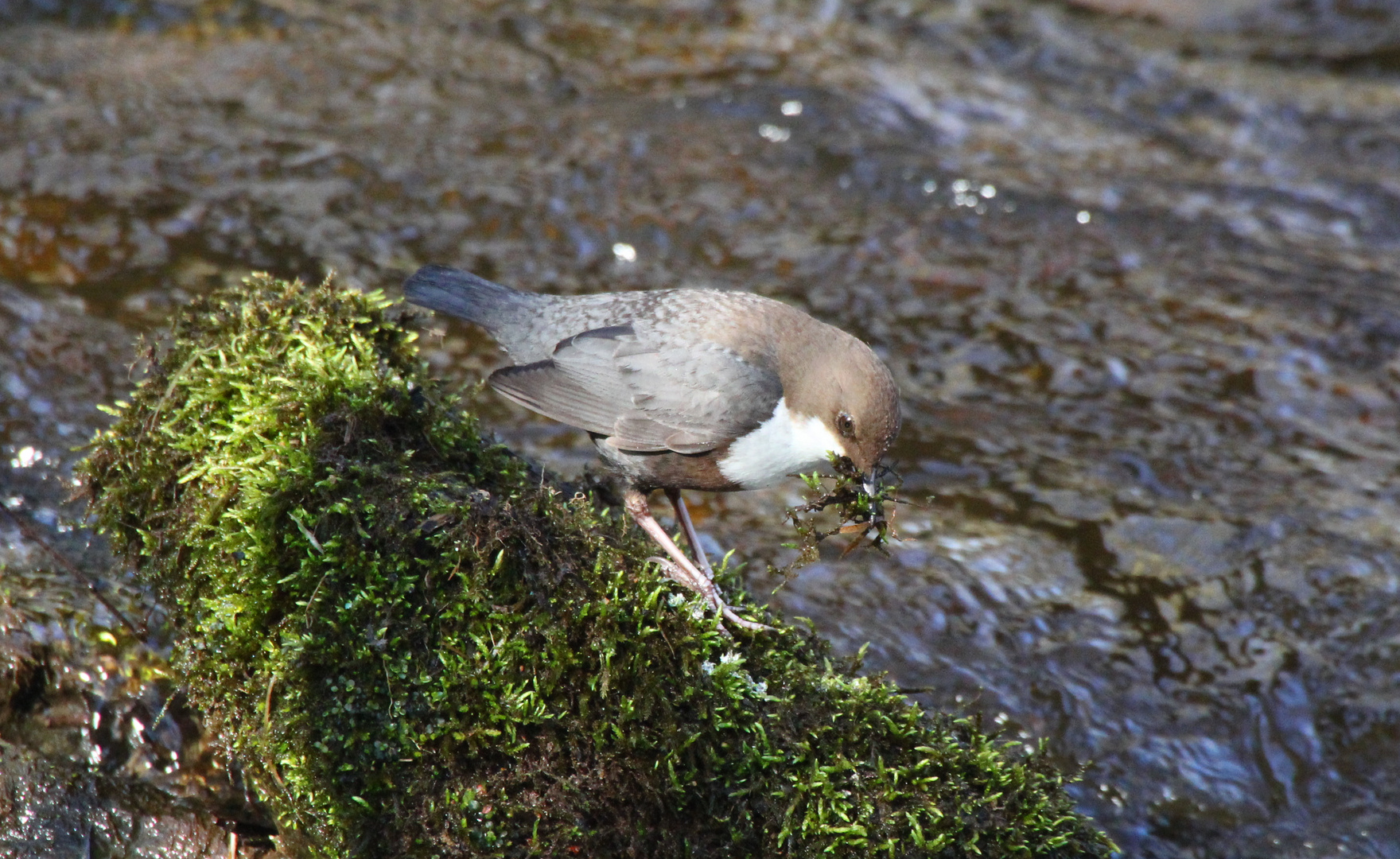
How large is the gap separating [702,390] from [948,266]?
11.3ft

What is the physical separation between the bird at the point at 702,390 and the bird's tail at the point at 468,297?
12 mm

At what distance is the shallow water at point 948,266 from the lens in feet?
13.4

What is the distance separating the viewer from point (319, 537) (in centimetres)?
270

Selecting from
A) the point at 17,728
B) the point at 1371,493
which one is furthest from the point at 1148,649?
the point at 17,728

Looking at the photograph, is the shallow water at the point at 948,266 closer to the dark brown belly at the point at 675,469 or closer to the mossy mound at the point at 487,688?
the mossy mound at the point at 487,688

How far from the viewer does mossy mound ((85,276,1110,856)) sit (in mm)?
2605

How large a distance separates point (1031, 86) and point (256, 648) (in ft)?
23.4

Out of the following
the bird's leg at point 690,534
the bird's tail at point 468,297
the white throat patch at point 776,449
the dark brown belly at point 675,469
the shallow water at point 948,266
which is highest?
the bird's tail at point 468,297

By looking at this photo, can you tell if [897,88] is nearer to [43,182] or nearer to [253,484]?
[43,182]

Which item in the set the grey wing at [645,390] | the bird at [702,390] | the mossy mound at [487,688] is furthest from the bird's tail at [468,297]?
the mossy mound at [487,688]

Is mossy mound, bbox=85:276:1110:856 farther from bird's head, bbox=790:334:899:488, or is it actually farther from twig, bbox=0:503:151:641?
bird's head, bbox=790:334:899:488

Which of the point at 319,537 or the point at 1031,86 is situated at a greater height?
the point at 319,537

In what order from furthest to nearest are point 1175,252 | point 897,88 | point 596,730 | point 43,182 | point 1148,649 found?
1. point 897,88
2. point 1175,252
3. point 43,182
4. point 1148,649
5. point 596,730

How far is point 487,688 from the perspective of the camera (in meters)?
2.62
